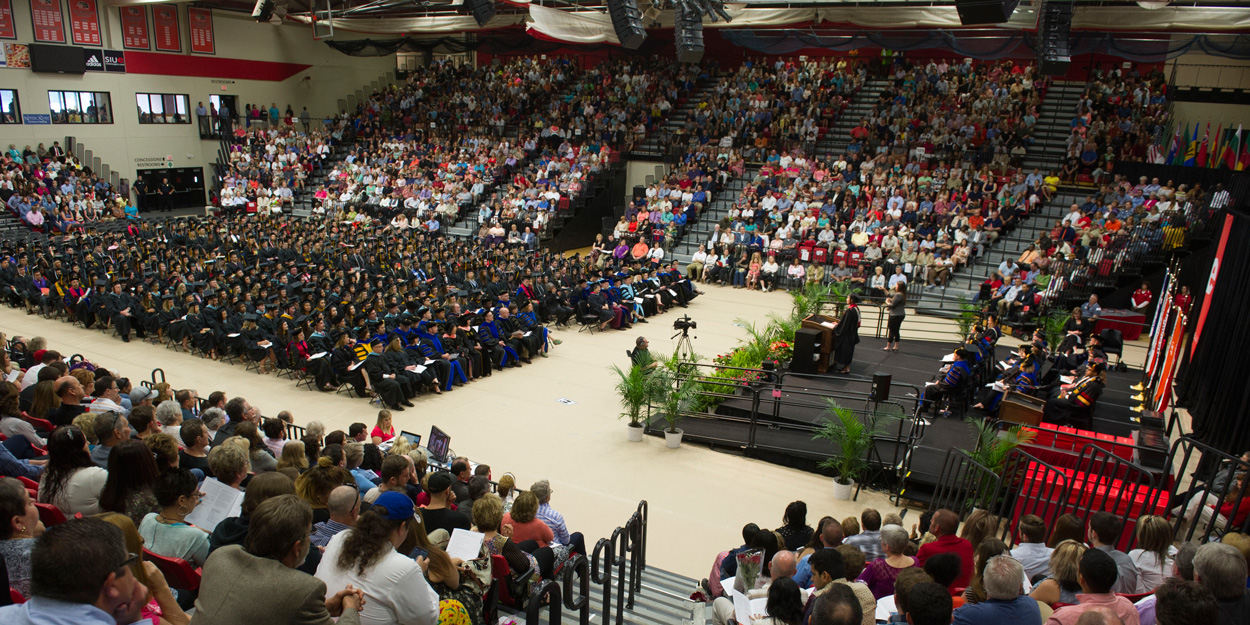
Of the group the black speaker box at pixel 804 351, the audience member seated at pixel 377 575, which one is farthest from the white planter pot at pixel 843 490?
the audience member seated at pixel 377 575

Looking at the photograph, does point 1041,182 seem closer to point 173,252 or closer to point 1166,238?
point 1166,238

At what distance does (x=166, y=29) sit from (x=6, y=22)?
544cm

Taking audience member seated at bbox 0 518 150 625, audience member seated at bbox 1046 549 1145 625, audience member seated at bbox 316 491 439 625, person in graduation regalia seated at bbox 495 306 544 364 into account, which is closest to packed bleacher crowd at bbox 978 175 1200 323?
person in graduation regalia seated at bbox 495 306 544 364

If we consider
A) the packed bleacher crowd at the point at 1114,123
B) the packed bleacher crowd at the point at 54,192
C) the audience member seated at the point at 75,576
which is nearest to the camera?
the audience member seated at the point at 75,576

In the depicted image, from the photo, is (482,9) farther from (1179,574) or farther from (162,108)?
(162,108)

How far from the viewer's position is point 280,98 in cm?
3431

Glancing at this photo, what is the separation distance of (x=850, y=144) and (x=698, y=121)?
5768 mm

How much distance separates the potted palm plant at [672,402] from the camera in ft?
34.2

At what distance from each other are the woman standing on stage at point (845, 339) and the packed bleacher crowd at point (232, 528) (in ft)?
25.9

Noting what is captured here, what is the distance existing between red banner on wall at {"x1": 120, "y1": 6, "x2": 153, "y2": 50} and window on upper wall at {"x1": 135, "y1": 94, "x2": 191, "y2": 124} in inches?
73.2

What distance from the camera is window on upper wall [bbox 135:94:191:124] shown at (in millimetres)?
29609

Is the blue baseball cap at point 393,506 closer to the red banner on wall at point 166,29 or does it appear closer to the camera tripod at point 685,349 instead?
the camera tripod at point 685,349

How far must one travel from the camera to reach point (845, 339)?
1283cm

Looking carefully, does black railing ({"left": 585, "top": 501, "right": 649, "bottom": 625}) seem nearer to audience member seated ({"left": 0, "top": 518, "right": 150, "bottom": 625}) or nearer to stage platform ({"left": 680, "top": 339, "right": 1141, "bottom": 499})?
audience member seated ({"left": 0, "top": 518, "right": 150, "bottom": 625})
